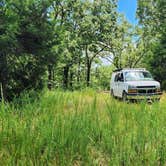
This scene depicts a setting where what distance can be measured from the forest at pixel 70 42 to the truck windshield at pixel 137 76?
2361mm

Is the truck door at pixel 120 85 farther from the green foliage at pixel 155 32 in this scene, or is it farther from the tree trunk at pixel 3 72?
the green foliage at pixel 155 32

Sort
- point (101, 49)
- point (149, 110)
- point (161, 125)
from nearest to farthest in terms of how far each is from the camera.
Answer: point (161, 125)
point (149, 110)
point (101, 49)

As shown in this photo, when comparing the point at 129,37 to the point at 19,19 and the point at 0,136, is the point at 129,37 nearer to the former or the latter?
the point at 19,19

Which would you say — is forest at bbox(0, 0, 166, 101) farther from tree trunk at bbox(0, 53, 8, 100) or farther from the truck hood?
the truck hood

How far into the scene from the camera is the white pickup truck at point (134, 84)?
17.7m

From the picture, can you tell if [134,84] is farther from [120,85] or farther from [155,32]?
[155,32]

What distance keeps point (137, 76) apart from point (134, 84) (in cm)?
157

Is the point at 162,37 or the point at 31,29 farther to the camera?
the point at 162,37

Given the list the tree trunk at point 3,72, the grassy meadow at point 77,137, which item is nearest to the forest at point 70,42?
the tree trunk at point 3,72

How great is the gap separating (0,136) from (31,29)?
30.7 feet

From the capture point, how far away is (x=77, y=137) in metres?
5.16

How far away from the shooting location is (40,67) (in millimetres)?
15188

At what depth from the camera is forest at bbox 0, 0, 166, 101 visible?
14.0 meters

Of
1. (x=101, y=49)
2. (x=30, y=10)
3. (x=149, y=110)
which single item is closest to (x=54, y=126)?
(x=149, y=110)
